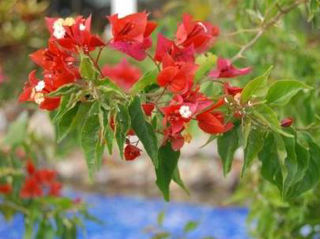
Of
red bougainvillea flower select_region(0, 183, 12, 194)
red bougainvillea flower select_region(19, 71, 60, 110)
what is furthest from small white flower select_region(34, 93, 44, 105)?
red bougainvillea flower select_region(0, 183, 12, 194)

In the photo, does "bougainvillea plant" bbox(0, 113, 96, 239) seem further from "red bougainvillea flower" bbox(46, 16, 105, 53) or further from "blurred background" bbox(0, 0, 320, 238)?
"red bougainvillea flower" bbox(46, 16, 105, 53)

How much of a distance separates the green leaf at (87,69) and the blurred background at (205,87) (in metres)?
0.34

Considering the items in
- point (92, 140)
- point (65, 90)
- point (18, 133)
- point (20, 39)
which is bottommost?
point (18, 133)

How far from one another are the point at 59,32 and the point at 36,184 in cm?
129

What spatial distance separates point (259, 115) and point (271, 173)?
270 millimetres

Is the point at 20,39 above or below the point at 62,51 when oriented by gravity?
above

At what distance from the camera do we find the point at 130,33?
1.25 meters

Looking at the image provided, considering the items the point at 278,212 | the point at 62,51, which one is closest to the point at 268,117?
the point at 62,51

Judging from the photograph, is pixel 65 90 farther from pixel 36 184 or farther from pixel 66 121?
pixel 36 184

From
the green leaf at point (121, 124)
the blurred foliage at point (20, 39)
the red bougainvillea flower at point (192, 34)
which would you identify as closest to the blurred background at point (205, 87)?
the blurred foliage at point (20, 39)

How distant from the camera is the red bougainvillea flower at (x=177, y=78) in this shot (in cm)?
120

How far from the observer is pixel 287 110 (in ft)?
7.57

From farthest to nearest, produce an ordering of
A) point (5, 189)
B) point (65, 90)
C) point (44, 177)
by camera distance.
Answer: point (44, 177)
point (5, 189)
point (65, 90)

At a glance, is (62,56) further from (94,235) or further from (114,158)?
(114,158)
